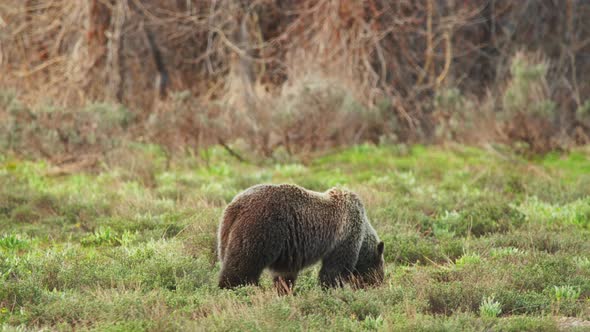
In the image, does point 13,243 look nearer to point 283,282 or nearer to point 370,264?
point 283,282

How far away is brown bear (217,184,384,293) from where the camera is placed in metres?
7.17

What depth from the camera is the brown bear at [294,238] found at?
7172 mm

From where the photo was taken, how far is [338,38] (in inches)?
882

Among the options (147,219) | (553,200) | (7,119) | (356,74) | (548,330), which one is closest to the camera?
(548,330)

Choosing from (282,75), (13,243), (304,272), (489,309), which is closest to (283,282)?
(304,272)

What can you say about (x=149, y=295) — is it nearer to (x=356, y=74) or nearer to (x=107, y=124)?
(x=107, y=124)

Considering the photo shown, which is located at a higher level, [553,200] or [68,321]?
[68,321]

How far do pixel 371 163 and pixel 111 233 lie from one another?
842 cm

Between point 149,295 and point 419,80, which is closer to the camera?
point 149,295

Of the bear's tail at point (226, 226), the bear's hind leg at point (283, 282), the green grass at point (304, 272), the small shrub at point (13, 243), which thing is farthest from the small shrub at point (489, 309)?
the small shrub at point (13, 243)

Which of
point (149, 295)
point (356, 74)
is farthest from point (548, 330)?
point (356, 74)

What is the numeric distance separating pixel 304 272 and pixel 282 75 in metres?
15.8

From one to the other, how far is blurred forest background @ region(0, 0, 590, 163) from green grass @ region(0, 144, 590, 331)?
1.12 meters

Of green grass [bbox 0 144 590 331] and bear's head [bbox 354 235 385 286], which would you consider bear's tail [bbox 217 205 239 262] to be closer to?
green grass [bbox 0 144 590 331]
